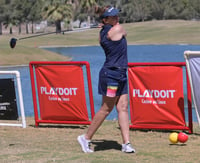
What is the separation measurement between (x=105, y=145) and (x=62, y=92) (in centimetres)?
209

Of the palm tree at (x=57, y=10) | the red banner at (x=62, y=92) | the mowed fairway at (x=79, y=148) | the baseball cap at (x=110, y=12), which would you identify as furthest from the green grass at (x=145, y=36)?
the baseball cap at (x=110, y=12)

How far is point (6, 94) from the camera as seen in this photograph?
30.4 ft

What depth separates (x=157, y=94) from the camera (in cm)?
848

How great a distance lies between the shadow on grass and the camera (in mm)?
7064

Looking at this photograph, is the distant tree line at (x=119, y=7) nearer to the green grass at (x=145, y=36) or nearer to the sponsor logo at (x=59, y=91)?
the green grass at (x=145, y=36)

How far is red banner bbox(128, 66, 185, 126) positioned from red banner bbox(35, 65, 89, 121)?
91cm

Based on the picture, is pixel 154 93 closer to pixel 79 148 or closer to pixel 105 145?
pixel 105 145

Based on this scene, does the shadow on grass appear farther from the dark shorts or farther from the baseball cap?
the baseball cap

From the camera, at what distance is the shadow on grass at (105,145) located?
278 inches

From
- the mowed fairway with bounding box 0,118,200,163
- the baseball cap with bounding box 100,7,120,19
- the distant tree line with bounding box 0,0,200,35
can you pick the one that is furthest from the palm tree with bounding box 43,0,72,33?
the baseball cap with bounding box 100,7,120,19

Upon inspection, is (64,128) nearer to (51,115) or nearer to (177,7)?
(51,115)

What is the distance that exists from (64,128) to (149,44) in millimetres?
58036

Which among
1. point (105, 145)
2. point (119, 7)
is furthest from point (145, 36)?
point (105, 145)

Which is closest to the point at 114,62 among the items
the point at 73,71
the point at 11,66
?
the point at 73,71
